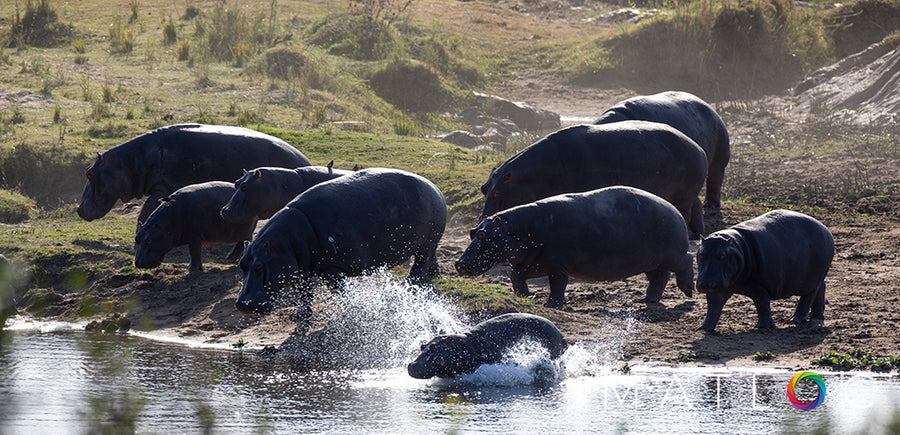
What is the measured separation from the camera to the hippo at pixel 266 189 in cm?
863

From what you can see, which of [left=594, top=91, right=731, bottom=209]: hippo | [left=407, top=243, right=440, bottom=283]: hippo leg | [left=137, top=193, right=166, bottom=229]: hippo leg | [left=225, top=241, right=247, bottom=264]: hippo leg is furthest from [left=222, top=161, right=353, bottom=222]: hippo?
[left=594, top=91, right=731, bottom=209]: hippo

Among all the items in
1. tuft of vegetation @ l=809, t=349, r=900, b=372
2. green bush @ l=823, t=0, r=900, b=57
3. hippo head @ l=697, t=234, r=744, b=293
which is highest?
green bush @ l=823, t=0, r=900, b=57

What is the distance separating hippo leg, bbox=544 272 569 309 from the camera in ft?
25.8

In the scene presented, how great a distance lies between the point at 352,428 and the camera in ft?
17.6

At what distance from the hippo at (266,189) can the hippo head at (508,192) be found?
59.8 inches

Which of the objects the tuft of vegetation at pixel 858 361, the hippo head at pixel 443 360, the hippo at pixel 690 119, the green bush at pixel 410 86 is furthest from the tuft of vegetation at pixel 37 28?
the tuft of vegetation at pixel 858 361

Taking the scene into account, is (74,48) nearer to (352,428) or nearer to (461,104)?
(461,104)

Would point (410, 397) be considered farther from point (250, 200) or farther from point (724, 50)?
point (724, 50)

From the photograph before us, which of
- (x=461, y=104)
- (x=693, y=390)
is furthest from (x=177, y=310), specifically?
(x=461, y=104)

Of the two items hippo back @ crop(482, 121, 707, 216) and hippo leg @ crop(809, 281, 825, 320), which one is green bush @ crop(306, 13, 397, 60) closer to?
hippo back @ crop(482, 121, 707, 216)

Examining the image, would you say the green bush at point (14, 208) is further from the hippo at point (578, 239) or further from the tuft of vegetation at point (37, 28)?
the tuft of vegetation at point (37, 28)

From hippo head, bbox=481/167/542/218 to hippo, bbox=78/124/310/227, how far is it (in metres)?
2.23

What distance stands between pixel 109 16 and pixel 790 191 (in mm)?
16932

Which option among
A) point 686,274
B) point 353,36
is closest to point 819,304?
point 686,274
